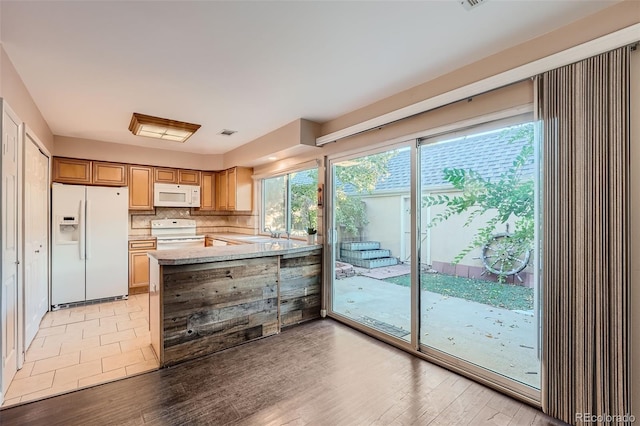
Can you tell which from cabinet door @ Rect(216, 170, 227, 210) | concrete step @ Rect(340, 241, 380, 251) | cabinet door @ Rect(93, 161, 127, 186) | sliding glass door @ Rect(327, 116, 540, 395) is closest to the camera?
sliding glass door @ Rect(327, 116, 540, 395)

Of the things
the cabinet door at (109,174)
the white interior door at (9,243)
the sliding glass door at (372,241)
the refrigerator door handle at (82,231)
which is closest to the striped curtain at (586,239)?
the sliding glass door at (372,241)

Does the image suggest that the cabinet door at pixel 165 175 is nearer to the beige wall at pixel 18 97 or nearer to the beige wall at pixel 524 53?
the beige wall at pixel 18 97

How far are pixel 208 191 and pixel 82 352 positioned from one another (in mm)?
3732

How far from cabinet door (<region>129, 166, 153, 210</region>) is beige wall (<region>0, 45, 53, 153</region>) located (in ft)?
5.07

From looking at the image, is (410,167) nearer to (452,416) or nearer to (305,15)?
(305,15)

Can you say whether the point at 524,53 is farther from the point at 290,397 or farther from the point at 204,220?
the point at 204,220

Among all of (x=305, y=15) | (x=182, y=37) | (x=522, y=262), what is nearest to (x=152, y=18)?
(x=182, y=37)

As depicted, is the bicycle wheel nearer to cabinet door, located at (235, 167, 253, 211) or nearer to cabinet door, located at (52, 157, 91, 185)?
cabinet door, located at (235, 167, 253, 211)

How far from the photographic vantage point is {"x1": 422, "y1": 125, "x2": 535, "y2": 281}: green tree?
2.29m

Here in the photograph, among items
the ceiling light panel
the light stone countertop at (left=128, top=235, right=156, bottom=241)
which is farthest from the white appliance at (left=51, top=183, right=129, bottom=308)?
the ceiling light panel

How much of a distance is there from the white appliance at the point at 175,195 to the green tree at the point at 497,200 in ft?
15.4

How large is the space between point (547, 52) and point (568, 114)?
477 mm

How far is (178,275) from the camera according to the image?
2.78 meters

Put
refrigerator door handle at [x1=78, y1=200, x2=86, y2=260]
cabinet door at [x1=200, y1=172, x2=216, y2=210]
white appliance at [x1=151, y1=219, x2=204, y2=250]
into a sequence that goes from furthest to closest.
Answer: cabinet door at [x1=200, y1=172, x2=216, y2=210]
white appliance at [x1=151, y1=219, x2=204, y2=250]
refrigerator door handle at [x1=78, y1=200, x2=86, y2=260]
